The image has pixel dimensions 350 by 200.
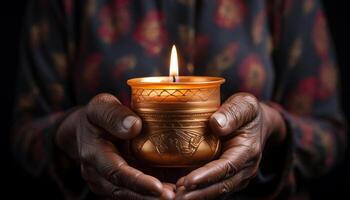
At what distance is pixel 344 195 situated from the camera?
1.57 metres

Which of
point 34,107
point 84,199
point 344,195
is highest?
point 34,107

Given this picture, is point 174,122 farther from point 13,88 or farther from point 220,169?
point 13,88

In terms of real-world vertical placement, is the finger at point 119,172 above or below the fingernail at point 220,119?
below

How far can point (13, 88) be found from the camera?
5.33 ft

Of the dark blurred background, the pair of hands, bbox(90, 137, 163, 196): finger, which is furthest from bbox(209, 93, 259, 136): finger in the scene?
the dark blurred background

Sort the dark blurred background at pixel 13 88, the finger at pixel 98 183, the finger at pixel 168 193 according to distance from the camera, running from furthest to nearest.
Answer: the dark blurred background at pixel 13 88, the finger at pixel 98 183, the finger at pixel 168 193

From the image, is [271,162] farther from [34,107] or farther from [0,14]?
[0,14]

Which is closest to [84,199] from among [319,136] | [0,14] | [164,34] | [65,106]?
[65,106]

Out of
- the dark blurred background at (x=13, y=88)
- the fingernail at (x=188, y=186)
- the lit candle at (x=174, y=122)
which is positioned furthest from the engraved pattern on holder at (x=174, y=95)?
the dark blurred background at (x=13, y=88)

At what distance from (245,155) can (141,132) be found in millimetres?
157

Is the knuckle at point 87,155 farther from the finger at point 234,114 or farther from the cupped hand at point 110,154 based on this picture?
the finger at point 234,114

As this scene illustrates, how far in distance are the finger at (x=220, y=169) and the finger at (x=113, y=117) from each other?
0.29ft

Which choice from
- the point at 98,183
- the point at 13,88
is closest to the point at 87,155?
the point at 98,183

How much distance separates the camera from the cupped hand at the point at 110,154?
2.36 ft
